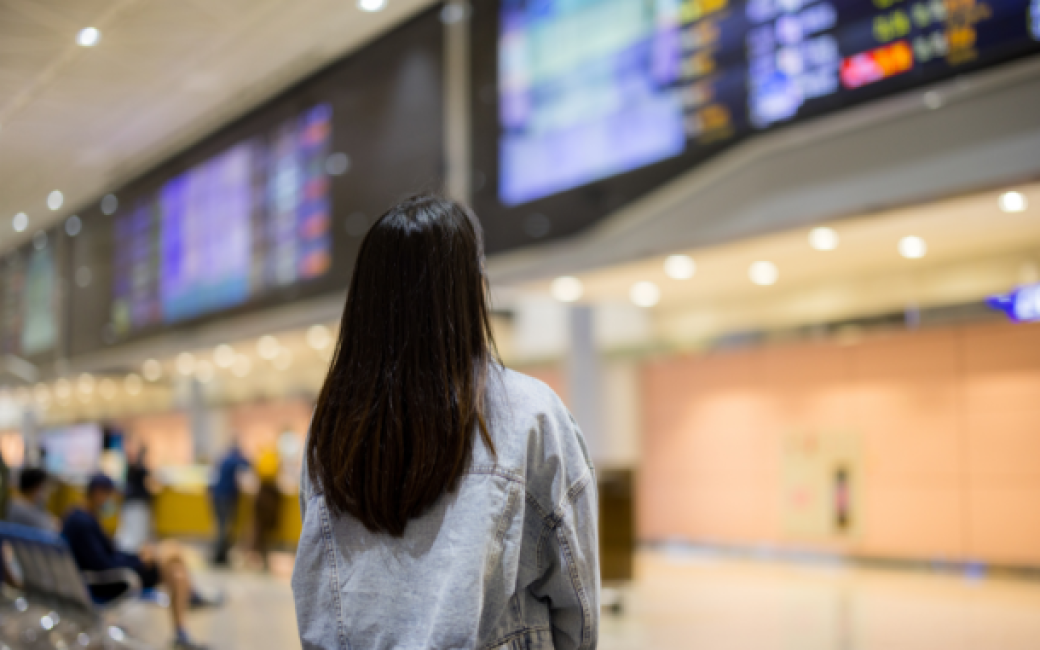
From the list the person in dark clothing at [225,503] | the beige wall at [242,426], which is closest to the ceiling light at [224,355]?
the person in dark clothing at [225,503]

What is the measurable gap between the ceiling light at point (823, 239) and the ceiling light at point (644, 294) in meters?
1.98

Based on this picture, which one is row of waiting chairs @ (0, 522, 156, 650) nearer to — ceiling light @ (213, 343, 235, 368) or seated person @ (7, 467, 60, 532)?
seated person @ (7, 467, 60, 532)

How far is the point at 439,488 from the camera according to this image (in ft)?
4.28

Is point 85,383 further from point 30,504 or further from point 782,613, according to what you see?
point 782,613

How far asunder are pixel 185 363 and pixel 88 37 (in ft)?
41.2

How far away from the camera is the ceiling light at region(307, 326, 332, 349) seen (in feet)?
37.7

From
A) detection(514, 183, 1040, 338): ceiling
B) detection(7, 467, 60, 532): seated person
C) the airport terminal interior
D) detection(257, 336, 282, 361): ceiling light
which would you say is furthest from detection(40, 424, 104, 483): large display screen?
detection(514, 183, 1040, 338): ceiling

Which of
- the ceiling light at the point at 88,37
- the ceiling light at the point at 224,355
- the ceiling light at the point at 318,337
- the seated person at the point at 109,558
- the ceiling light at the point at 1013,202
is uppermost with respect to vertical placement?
the ceiling light at the point at 1013,202

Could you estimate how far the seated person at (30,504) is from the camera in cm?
683

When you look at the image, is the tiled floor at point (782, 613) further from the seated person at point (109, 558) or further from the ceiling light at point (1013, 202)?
the ceiling light at point (1013, 202)

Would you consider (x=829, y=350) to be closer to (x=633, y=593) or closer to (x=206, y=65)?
(x=633, y=593)

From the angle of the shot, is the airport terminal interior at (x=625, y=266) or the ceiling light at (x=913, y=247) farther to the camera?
the ceiling light at (x=913, y=247)

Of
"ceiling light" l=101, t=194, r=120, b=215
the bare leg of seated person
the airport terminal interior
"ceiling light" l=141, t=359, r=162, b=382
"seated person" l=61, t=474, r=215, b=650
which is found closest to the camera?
the airport terminal interior

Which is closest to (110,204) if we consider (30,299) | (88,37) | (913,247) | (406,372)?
(30,299)
